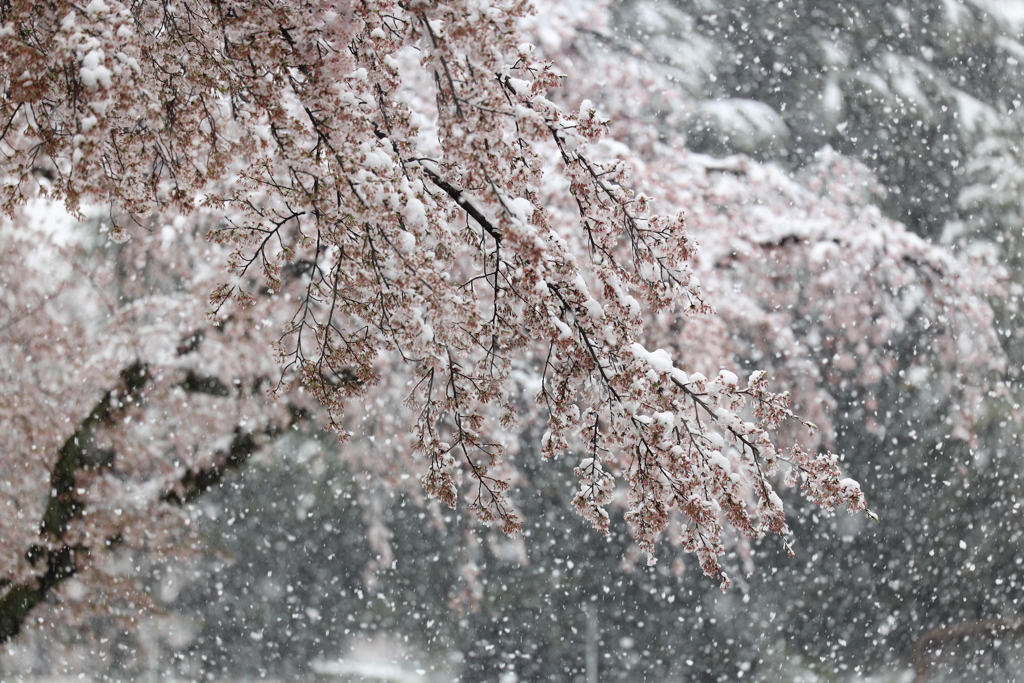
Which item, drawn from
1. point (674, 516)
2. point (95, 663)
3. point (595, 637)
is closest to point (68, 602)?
point (95, 663)

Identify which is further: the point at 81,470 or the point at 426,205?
the point at 81,470

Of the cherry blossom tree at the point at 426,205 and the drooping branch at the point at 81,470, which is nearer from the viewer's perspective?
the cherry blossom tree at the point at 426,205

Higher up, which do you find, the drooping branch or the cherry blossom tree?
the drooping branch

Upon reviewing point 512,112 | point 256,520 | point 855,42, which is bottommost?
point 512,112

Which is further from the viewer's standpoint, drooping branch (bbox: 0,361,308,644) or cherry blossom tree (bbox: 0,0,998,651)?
drooping branch (bbox: 0,361,308,644)

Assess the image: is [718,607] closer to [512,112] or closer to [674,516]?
[674,516]

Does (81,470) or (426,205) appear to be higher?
(81,470)

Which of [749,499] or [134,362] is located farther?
[749,499]

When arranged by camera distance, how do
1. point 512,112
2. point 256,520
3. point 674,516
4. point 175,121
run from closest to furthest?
point 512,112 → point 175,121 → point 256,520 → point 674,516

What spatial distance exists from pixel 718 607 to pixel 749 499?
0.48m

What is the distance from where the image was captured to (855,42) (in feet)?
11.3

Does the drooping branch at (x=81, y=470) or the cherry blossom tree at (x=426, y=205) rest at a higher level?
the drooping branch at (x=81, y=470)

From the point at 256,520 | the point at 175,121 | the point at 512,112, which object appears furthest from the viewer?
the point at 256,520

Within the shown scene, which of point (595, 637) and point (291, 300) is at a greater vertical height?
point (291, 300)
